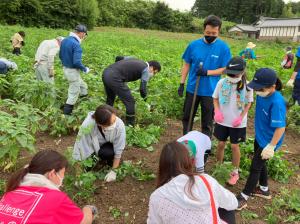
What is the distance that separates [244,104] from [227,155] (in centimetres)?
95

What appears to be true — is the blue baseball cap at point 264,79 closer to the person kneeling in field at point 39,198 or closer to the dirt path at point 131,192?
the dirt path at point 131,192

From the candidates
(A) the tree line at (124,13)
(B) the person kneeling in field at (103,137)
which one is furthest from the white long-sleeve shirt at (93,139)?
(A) the tree line at (124,13)

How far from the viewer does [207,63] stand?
4.03m

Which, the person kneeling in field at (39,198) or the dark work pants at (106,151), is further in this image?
the dark work pants at (106,151)

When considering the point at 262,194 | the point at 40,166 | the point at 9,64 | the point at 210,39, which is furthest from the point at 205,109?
the point at 9,64

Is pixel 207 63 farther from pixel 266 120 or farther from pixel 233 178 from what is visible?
pixel 233 178

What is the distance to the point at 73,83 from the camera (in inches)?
214

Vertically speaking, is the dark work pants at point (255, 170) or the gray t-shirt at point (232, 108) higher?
the gray t-shirt at point (232, 108)

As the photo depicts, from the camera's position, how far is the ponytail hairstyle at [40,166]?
2068 millimetres

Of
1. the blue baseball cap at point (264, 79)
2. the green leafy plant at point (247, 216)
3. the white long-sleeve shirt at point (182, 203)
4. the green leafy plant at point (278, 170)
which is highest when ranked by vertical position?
the blue baseball cap at point (264, 79)

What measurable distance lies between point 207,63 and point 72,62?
231cm

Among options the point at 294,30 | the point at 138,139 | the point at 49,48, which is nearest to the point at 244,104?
the point at 138,139

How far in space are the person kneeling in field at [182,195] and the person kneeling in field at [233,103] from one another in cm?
157

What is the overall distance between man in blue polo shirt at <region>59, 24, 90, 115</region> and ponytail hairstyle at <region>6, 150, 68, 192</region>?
10.6 feet
